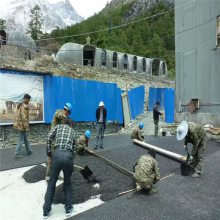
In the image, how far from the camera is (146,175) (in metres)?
5.02

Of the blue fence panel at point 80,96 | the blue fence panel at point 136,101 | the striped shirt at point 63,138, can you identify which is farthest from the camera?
the blue fence panel at point 136,101

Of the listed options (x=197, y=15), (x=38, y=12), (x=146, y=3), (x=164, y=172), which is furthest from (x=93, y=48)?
(x=146, y=3)

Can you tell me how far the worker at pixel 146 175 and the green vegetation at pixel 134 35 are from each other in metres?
41.0

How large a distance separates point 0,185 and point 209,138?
7.63 meters

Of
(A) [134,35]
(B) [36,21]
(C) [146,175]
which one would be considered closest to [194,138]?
(C) [146,175]

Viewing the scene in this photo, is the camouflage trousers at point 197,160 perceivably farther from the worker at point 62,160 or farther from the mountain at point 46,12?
the mountain at point 46,12

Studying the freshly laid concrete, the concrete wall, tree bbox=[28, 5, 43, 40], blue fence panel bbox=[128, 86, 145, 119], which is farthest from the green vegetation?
the freshly laid concrete

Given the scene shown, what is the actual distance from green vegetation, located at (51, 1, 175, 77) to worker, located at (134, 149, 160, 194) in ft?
135

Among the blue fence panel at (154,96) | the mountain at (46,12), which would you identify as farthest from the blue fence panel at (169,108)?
the mountain at (46,12)

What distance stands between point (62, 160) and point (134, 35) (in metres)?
64.6

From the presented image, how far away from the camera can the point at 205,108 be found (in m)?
11.2

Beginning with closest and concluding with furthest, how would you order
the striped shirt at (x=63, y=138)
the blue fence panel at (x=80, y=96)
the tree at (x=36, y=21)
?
the striped shirt at (x=63, y=138), the blue fence panel at (x=80, y=96), the tree at (x=36, y=21)

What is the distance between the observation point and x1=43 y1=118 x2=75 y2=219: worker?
4.09m

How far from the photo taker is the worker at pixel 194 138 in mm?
5938
